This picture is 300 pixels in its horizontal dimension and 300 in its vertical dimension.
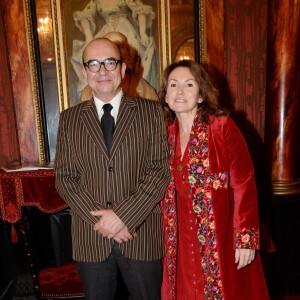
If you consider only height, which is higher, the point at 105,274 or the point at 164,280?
the point at 105,274

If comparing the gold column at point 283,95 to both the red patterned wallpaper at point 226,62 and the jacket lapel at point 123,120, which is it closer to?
the red patterned wallpaper at point 226,62

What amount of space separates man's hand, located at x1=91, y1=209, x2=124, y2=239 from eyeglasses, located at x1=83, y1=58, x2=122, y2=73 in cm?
69

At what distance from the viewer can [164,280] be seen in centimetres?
185

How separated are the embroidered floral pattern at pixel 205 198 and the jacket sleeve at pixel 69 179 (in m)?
0.51

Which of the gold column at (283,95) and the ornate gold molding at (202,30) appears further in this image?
the ornate gold molding at (202,30)

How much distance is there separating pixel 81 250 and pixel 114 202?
1.02 feet

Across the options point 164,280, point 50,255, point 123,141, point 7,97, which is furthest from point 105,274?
point 7,97

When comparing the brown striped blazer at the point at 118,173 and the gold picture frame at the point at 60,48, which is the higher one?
the gold picture frame at the point at 60,48

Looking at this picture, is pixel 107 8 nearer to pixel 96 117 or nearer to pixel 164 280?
pixel 96 117

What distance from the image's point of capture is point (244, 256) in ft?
5.50

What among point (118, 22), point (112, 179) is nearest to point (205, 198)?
point (112, 179)

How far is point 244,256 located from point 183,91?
91 cm

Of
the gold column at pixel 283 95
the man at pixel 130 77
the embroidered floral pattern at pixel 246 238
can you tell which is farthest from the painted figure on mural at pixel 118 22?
the embroidered floral pattern at pixel 246 238

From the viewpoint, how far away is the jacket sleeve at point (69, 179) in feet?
5.28
